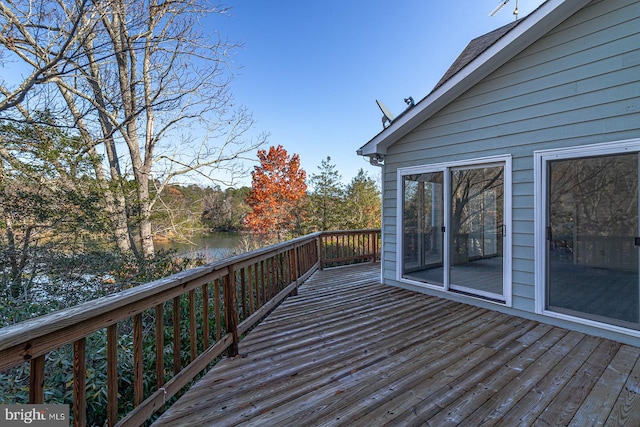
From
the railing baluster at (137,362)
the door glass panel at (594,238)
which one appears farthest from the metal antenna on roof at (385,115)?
the railing baluster at (137,362)

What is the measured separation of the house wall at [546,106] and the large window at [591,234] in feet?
0.43

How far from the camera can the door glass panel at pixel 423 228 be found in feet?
13.6

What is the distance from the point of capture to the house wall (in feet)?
9.02

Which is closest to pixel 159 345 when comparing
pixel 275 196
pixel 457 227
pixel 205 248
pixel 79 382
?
pixel 79 382

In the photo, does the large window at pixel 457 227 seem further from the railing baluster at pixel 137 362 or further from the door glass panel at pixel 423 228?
the railing baluster at pixel 137 362

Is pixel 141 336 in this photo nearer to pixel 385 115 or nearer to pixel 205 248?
pixel 385 115

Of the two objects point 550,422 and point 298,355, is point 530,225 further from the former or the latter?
point 298,355

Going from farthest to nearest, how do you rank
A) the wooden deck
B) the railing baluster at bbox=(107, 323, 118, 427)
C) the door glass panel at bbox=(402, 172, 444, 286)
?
1. the door glass panel at bbox=(402, 172, 444, 286)
2. the wooden deck
3. the railing baluster at bbox=(107, 323, 118, 427)

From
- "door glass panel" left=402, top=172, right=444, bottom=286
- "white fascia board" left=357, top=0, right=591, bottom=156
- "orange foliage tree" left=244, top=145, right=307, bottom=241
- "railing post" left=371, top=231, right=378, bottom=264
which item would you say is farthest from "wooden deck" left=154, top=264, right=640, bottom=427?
"orange foliage tree" left=244, top=145, right=307, bottom=241

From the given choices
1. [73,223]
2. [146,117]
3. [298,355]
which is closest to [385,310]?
[298,355]

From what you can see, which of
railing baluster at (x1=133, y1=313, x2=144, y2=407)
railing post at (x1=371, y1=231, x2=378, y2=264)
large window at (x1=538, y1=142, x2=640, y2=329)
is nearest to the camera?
railing baluster at (x1=133, y1=313, x2=144, y2=407)

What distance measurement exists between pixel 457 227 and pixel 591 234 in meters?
1.33

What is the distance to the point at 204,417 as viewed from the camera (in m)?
1.73

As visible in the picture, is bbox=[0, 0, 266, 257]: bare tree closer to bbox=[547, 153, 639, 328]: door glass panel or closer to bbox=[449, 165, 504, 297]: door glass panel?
bbox=[449, 165, 504, 297]: door glass panel
